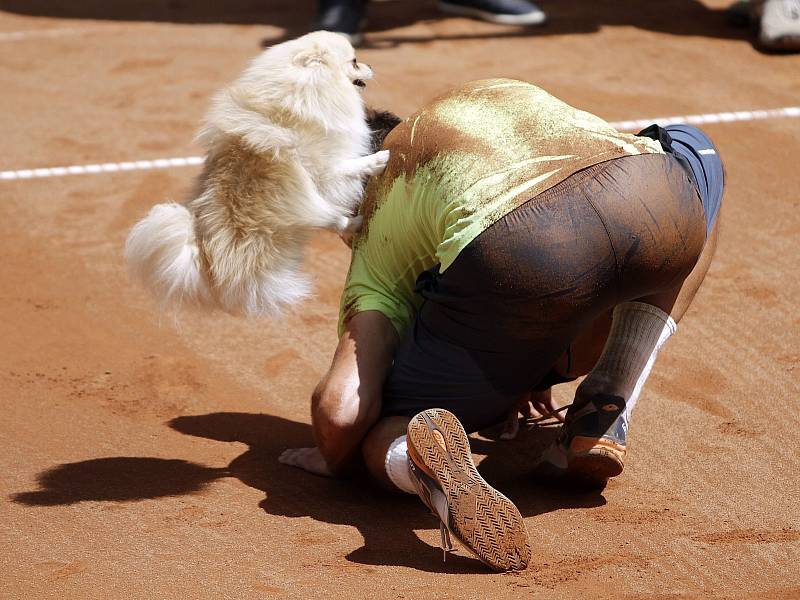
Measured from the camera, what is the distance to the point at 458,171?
106 inches

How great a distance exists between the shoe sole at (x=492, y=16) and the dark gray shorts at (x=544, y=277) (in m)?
5.55

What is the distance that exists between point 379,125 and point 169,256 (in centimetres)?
77

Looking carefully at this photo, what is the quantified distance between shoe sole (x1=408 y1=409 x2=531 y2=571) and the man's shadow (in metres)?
0.13

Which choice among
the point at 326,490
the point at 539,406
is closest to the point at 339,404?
the point at 326,490

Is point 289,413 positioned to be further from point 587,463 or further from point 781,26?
point 781,26

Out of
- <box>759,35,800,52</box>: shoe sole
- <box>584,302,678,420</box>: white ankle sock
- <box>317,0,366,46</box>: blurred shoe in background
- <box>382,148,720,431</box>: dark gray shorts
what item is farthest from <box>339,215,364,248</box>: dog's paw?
<box>317,0,366,46</box>: blurred shoe in background

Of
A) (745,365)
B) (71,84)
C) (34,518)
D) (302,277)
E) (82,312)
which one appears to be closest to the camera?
(34,518)

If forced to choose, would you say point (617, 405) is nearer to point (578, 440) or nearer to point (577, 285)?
point (578, 440)

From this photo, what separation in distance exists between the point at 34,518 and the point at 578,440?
1450 mm

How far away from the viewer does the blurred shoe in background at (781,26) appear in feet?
22.8

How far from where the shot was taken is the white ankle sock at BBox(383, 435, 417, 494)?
2727 millimetres

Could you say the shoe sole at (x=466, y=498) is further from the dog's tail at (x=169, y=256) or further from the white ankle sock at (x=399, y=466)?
the dog's tail at (x=169, y=256)

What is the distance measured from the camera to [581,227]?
254cm

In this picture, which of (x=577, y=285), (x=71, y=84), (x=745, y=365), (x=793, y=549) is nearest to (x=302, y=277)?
(x=577, y=285)
